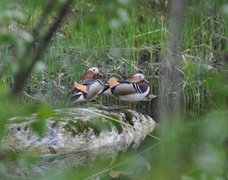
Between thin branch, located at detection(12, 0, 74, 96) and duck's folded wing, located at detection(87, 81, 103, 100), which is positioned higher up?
thin branch, located at detection(12, 0, 74, 96)

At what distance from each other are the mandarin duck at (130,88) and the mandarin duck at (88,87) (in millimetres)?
106

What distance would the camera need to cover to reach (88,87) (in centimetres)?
673

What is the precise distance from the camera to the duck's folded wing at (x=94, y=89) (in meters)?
6.81

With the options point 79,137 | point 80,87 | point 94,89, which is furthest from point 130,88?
point 79,137

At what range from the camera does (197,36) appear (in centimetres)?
701

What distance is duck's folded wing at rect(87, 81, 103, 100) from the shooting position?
6809 millimetres

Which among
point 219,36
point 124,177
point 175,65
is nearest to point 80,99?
point 219,36

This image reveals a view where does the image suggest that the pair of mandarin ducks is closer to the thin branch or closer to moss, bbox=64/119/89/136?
moss, bbox=64/119/89/136

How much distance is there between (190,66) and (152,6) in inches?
258

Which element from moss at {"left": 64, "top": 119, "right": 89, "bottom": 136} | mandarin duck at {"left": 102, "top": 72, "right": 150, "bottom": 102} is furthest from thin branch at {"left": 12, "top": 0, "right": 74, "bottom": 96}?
mandarin duck at {"left": 102, "top": 72, "right": 150, "bottom": 102}

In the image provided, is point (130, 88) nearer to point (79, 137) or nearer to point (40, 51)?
point (79, 137)

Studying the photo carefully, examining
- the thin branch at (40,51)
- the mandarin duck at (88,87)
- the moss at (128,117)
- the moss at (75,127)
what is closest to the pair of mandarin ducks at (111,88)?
the mandarin duck at (88,87)

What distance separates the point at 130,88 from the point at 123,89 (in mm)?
82

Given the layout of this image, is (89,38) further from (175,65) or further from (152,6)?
(175,65)
